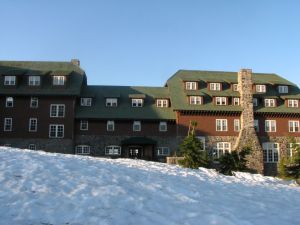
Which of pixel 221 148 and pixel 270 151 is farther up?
pixel 221 148

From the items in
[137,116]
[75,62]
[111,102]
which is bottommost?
[137,116]

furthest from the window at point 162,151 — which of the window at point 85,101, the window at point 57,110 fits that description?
the window at point 57,110

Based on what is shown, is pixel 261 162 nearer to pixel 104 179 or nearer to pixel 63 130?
pixel 63 130

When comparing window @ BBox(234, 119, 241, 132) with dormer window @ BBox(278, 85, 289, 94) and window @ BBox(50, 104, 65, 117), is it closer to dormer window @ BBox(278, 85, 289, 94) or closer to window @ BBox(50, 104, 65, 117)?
dormer window @ BBox(278, 85, 289, 94)

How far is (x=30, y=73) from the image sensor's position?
46.5m

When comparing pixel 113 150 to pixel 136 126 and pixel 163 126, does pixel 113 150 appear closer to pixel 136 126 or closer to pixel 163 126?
pixel 136 126

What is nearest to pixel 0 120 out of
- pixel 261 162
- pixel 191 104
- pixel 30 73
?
pixel 30 73

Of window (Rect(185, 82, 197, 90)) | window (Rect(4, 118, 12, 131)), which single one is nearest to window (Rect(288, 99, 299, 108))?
window (Rect(185, 82, 197, 90))

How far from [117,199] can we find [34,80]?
39.4 metres

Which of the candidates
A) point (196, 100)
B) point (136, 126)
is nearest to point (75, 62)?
point (136, 126)

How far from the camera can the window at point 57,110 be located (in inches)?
1762

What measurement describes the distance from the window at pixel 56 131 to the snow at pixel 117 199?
31.3m

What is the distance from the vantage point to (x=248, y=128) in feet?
151

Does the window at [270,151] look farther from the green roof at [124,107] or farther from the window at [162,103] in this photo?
the window at [162,103]
